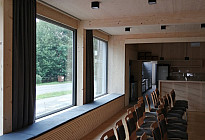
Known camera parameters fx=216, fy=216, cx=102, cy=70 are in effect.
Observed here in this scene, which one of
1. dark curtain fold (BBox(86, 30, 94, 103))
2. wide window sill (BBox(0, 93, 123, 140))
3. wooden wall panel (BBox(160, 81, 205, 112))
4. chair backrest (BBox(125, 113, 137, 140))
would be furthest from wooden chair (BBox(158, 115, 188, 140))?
wooden wall panel (BBox(160, 81, 205, 112))

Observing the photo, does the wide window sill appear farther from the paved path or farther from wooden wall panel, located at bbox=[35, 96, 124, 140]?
the paved path

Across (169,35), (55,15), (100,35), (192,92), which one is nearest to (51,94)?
(55,15)

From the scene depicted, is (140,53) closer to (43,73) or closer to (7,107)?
(43,73)

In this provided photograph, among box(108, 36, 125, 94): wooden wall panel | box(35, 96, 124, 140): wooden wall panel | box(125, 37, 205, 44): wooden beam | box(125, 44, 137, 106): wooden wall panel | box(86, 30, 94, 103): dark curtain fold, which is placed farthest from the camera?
box(125, 44, 137, 106): wooden wall panel

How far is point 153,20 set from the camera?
5359mm

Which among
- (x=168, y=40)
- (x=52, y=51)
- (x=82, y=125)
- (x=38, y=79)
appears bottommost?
(x=82, y=125)

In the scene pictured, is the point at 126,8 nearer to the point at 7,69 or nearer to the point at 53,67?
the point at 53,67

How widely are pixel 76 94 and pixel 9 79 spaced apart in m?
2.81

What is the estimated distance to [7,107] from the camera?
3.43 meters

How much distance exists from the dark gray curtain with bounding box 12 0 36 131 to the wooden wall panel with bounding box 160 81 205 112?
6.24 m

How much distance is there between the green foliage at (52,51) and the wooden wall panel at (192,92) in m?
4.74

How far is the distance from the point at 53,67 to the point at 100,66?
10.7 feet

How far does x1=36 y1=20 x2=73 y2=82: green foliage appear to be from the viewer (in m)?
4.56

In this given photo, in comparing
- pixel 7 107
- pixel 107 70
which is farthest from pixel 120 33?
pixel 7 107
